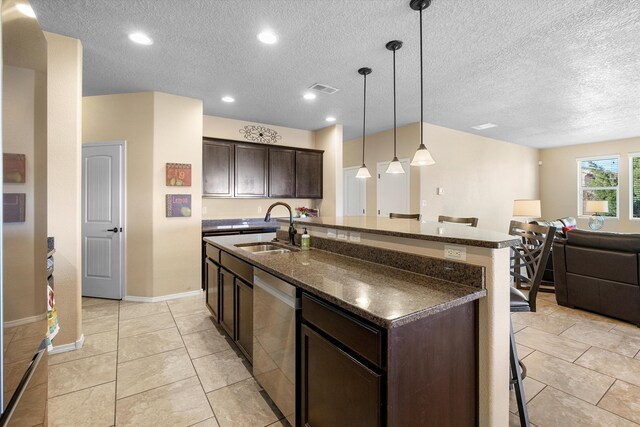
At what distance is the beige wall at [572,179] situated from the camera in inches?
265

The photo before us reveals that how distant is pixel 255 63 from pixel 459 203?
15.9 feet

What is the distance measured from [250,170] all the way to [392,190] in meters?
2.83

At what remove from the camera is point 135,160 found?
390cm

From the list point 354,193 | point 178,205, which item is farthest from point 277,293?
point 354,193

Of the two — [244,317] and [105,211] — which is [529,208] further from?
[105,211]

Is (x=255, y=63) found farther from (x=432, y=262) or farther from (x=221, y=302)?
(x=432, y=262)

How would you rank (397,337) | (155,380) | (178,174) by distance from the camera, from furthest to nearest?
(178,174) < (155,380) < (397,337)

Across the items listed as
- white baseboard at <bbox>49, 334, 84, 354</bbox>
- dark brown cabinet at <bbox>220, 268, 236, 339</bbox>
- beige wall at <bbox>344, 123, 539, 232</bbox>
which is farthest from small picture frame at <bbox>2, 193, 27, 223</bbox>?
beige wall at <bbox>344, 123, 539, 232</bbox>

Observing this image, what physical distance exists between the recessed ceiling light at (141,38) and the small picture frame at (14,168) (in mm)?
2417

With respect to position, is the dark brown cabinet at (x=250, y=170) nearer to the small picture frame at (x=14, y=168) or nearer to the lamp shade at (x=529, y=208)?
the small picture frame at (x=14, y=168)

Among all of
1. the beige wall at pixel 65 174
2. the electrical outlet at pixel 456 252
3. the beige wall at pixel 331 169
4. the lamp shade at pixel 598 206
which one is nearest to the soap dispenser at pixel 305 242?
the electrical outlet at pixel 456 252

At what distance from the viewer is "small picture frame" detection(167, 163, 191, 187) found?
3971 mm

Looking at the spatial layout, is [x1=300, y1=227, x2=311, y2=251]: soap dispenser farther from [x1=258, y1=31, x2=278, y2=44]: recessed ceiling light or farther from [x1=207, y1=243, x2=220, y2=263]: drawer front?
[x1=258, y1=31, x2=278, y2=44]: recessed ceiling light

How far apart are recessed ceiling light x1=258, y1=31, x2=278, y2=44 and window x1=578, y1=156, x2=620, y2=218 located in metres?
8.23
